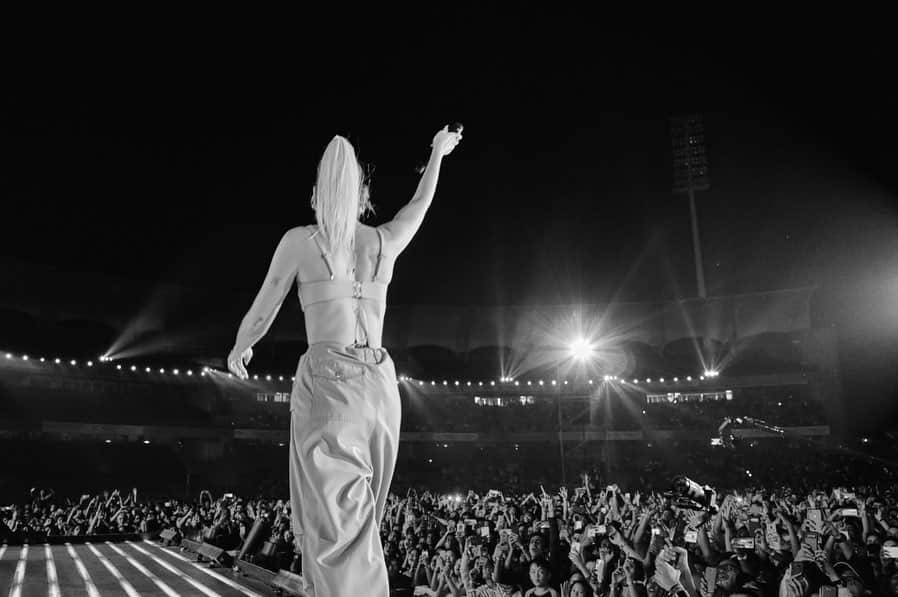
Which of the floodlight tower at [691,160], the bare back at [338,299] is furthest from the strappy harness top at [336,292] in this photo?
the floodlight tower at [691,160]

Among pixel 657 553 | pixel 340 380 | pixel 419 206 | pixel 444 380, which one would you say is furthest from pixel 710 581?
pixel 444 380

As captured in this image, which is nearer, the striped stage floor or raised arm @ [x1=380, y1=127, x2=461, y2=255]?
raised arm @ [x1=380, y1=127, x2=461, y2=255]

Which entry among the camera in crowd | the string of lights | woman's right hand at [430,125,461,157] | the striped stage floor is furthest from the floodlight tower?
woman's right hand at [430,125,461,157]

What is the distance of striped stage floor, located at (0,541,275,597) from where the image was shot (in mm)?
5707

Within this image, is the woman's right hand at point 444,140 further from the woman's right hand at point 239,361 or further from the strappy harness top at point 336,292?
the woman's right hand at point 239,361

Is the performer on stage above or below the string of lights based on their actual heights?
below

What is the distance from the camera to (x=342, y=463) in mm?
1622

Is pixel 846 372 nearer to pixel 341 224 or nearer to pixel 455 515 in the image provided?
pixel 455 515

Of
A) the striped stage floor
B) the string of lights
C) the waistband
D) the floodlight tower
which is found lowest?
the striped stage floor

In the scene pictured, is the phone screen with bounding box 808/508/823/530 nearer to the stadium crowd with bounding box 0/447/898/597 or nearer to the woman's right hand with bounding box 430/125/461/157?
the stadium crowd with bounding box 0/447/898/597

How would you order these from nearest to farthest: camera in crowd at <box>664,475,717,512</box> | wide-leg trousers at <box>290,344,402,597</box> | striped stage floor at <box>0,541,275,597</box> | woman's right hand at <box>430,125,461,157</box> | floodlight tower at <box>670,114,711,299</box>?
wide-leg trousers at <box>290,344,402,597</box> → woman's right hand at <box>430,125,461,157</box> → striped stage floor at <box>0,541,275,597</box> → camera in crowd at <box>664,475,717,512</box> → floodlight tower at <box>670,114,711,299</box>

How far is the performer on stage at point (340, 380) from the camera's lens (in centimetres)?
158

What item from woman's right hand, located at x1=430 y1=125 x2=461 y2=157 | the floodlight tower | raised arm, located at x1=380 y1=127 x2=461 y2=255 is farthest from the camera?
the floodlight tower

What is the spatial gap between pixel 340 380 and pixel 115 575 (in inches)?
279
